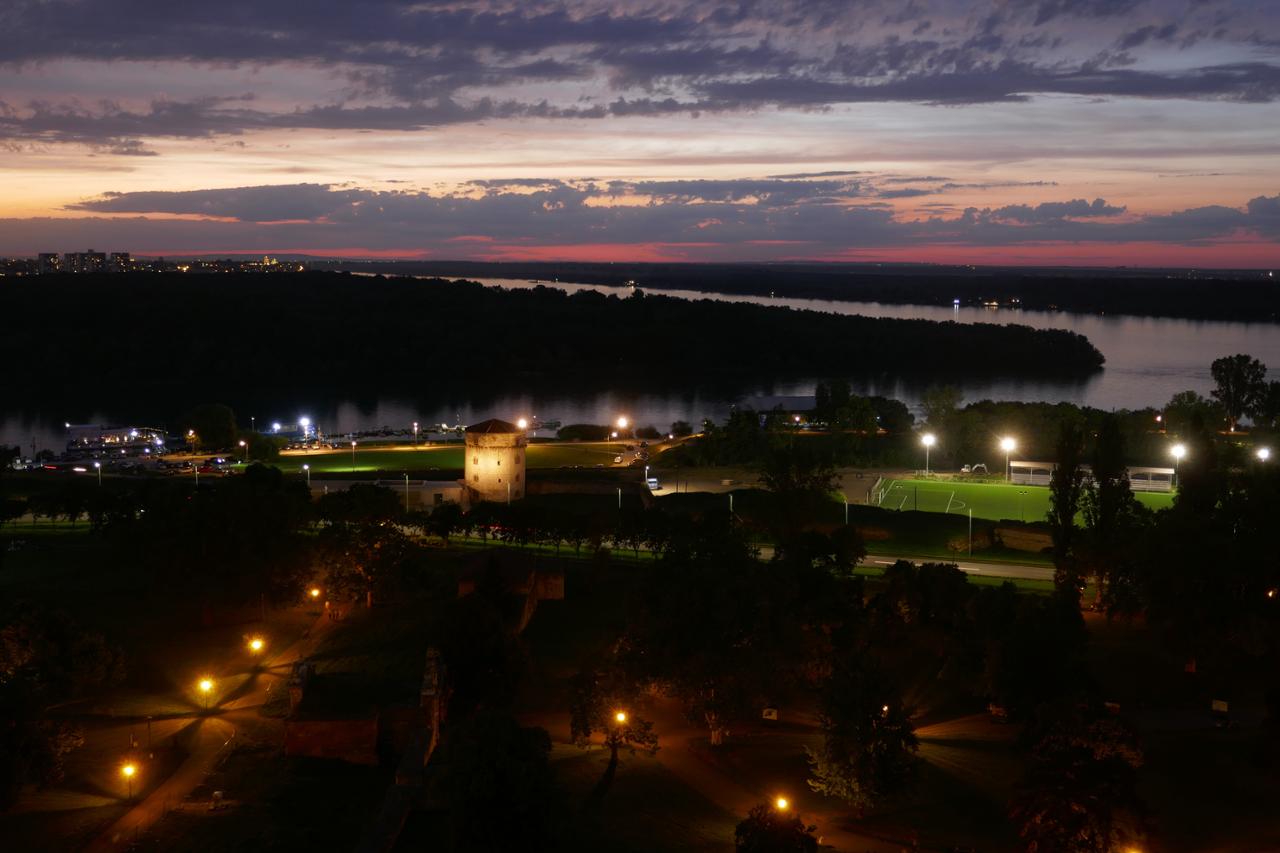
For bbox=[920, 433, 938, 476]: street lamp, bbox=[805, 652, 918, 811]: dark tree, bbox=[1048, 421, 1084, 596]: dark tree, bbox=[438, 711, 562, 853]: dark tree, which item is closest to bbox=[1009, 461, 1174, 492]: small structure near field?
bbox=[920, 433, 938, 476]: street lamp

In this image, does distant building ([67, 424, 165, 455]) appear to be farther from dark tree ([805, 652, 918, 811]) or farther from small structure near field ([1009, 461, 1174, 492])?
dark tree ([805, 652, 918, 811])

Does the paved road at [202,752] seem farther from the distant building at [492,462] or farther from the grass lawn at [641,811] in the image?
the distant building at [492,462]

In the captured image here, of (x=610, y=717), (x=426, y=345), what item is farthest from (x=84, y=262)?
(x=610, y=717)

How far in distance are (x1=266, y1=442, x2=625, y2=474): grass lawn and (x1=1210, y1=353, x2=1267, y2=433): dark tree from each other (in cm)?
2166

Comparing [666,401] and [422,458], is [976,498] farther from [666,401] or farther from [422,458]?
[666,401]

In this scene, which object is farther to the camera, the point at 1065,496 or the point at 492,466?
the point at 492,466

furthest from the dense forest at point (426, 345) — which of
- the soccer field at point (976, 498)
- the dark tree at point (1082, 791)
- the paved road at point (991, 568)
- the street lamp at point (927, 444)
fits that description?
the dark tree at point (1082, 791)

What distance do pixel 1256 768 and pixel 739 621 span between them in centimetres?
524

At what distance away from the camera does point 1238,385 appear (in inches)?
1734

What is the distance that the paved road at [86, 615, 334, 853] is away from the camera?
36.1ft

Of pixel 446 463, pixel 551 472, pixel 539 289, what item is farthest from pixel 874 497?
pixel 539 289

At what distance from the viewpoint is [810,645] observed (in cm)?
1496

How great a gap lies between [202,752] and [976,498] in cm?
1777

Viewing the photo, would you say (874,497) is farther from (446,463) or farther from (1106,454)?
(446,463)
